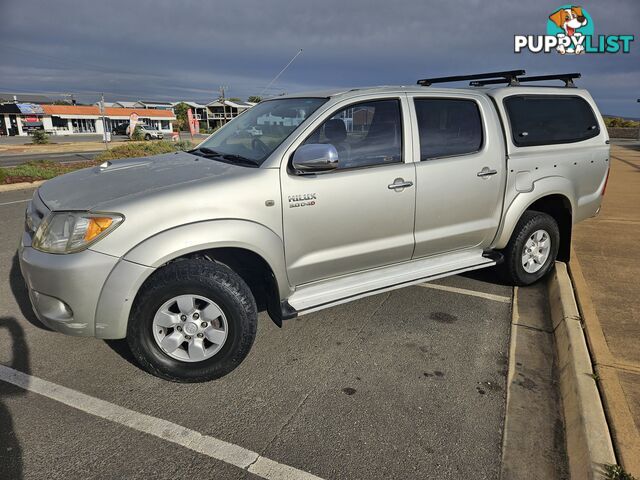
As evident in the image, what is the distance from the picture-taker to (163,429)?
97.7 inches

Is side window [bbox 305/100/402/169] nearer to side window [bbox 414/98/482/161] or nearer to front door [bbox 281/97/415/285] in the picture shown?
front door [bbox 281/97/415/285]

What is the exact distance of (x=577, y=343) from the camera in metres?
3.15

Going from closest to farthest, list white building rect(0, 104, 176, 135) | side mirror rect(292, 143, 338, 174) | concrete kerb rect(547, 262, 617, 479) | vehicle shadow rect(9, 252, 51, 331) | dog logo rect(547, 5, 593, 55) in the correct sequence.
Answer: concrete kerb rect(547, 262, 617, 479) < side mirror rect(292, 143, 338, 174) < vehicle shadow rect(9, 252, 51, 331) < dog logo rect(547, 5, 593, 55) < white building rect(0, 104, 176, 135)

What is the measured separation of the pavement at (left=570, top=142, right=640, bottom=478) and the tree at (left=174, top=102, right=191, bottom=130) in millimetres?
72958

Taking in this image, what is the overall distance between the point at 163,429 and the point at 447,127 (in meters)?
3.07

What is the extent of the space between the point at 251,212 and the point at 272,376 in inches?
44.2

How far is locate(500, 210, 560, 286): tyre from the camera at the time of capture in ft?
14.0

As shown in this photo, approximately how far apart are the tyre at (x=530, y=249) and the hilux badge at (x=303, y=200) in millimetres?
2261

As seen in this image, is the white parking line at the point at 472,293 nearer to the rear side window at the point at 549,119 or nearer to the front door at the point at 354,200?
the front door at the point at 354,200

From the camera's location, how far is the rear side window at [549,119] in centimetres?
414

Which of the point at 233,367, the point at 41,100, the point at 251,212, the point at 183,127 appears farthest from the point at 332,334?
the point at 41,100

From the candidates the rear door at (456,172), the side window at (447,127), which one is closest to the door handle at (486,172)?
the rear door at (456,172)

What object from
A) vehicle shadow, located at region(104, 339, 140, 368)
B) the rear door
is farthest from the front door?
vehicle shadow, located at region(104, 339, 140, 368)

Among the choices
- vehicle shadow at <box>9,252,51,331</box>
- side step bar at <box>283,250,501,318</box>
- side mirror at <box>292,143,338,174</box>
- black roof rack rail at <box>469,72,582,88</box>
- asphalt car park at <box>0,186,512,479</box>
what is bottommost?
asphalt car park at <box>0,186,512,479</box>
